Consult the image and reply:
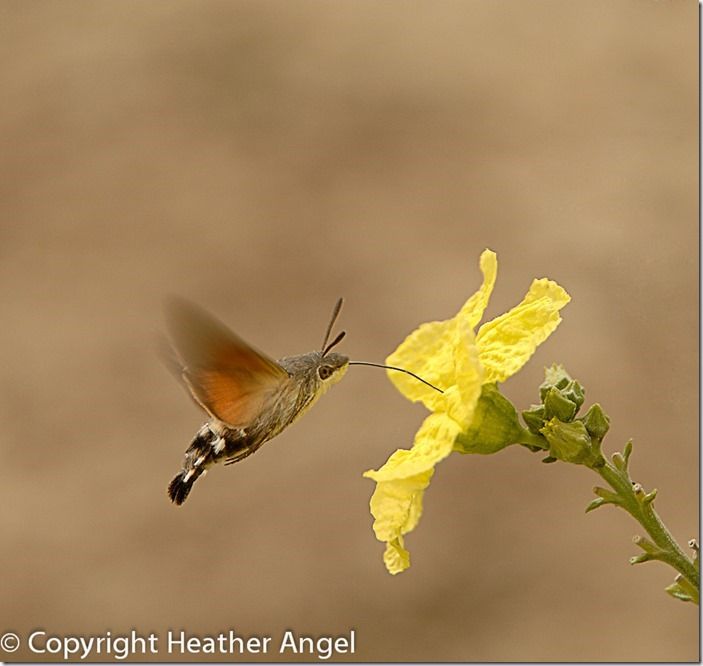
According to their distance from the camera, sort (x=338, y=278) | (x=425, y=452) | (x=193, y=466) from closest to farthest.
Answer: (x=425, y=452) < (x=193, y=466) < (x=338, y=278)

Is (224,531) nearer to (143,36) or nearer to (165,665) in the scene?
(165,665)

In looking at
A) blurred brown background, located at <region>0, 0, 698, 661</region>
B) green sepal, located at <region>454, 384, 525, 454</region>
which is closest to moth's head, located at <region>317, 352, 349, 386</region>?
green sepal, located at <region>454, 384, 525, 454</region>

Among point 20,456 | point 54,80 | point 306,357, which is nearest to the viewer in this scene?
point 306,357

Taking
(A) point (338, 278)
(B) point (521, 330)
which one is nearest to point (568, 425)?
(B) point (521, 330)

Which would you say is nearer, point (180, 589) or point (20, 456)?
point (180, 589)

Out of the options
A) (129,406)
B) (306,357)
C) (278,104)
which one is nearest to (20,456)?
(129,406)

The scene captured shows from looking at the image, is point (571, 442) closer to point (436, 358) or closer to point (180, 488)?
point (436, 358)
